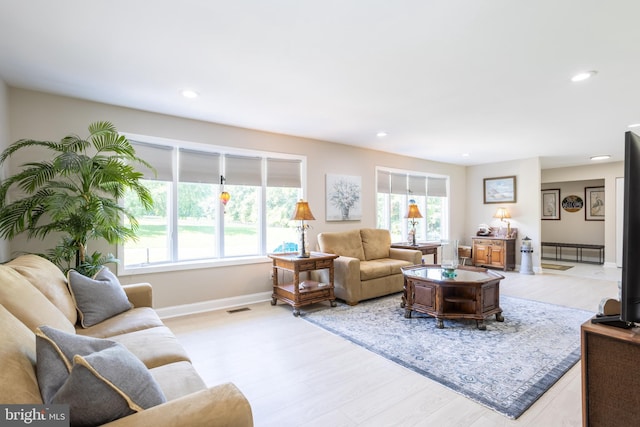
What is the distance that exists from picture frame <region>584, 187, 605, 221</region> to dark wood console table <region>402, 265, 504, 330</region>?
6771 mm

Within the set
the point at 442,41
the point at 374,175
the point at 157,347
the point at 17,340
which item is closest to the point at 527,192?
the point at 374,175

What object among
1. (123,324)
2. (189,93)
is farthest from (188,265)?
(189,93)

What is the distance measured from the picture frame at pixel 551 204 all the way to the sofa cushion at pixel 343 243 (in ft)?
23.3

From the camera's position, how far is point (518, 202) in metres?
6.75

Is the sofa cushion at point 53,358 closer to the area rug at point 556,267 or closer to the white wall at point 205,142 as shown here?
the white wall at point 205,142

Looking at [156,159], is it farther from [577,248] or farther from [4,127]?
[577,248]

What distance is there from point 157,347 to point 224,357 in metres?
0.99

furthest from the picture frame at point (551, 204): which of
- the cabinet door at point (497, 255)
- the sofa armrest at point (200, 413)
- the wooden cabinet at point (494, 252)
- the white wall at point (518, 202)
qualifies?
the sofa armrest at point (200, 413)

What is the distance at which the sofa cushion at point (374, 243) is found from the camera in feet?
16.6

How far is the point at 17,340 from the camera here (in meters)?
1.07

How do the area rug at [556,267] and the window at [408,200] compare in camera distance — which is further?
the area rug at [556,267]

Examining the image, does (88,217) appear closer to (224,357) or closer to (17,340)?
(224,357)

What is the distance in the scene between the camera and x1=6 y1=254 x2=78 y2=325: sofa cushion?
6.03 ft

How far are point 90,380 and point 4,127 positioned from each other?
3159 mm
